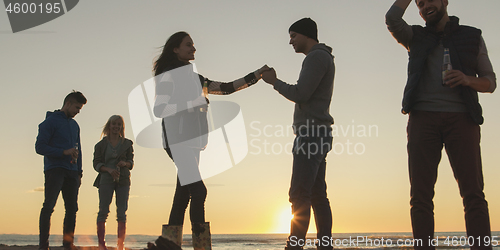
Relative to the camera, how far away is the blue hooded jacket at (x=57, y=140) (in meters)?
5.87

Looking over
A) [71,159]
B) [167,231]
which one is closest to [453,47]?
[167,231]

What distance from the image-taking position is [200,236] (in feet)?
13.4

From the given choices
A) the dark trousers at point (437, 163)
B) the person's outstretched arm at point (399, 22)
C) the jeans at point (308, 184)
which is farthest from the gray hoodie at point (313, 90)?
the dark trousers at point (437, 163)

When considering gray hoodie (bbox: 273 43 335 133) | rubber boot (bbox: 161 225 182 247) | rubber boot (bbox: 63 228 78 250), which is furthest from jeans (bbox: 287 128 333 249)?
rubber boot (bbox: 63 228 78 250)

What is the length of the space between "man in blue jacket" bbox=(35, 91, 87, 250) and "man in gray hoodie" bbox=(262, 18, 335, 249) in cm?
350

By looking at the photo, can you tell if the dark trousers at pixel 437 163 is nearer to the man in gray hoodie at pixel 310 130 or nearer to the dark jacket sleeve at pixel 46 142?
the man in gray hoodie at pixel 310 130

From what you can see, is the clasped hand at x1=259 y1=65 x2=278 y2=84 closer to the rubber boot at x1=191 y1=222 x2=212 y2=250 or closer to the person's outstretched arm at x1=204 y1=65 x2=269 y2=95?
the person's outstretched arm at x1=204 y1=65 x2=269 y2=95

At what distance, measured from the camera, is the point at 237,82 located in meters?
4.82

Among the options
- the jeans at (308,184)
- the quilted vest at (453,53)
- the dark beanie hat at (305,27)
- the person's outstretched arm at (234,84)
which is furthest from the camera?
the person's outstretched arm at (234,84)

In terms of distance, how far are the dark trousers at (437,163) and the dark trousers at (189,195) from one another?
2002mm

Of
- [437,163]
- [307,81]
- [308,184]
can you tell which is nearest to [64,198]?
[308,184]

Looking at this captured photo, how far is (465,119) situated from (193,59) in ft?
9.25

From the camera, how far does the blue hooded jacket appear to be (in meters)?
5.87

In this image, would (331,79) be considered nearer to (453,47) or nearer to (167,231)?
(453,47)
